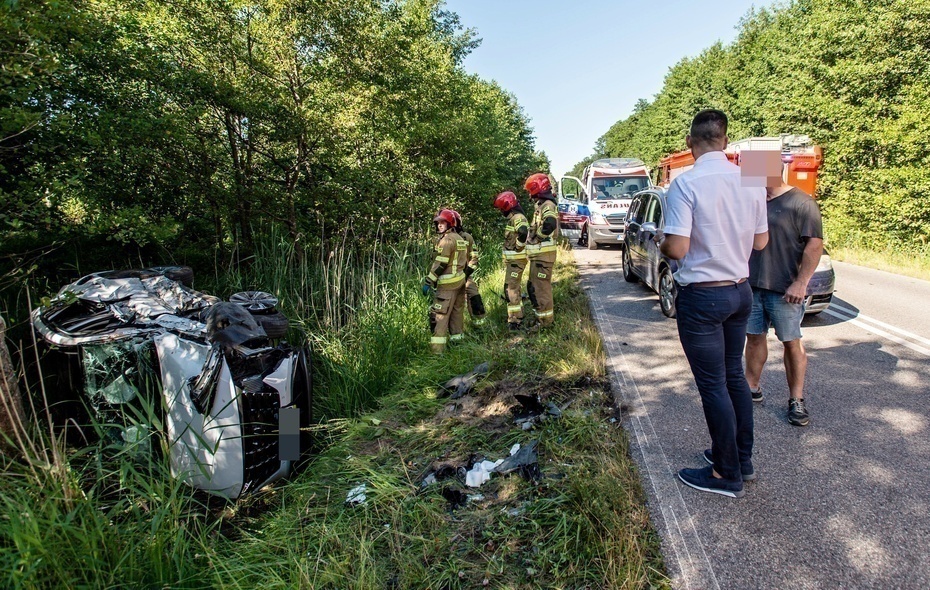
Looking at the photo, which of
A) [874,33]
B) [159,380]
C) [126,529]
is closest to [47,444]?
[159,380]

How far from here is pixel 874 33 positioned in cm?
1249

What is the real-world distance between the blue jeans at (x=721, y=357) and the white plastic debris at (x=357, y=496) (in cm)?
216

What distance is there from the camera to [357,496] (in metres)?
3.27

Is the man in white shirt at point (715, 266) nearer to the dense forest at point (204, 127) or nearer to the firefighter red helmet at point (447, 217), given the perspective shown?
the firefighter red helmet at point (447, 217)

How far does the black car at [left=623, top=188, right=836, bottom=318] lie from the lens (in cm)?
575

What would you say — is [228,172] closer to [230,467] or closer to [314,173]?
[314,173]

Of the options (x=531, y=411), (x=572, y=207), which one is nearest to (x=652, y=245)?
(x=531, y=411)

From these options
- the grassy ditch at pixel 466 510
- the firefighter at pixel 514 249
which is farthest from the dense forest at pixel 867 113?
the grassy ditch at pixel 466 510

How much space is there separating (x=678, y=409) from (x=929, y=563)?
171cm

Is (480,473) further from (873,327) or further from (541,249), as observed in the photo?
(873,327)

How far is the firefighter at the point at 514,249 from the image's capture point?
6.15 m

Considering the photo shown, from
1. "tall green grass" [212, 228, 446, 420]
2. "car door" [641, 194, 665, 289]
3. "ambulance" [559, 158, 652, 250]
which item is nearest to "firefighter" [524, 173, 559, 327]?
"tall green grass" [212, 228, 446, 420]

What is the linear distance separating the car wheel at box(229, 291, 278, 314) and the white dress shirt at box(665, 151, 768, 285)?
10.9ft

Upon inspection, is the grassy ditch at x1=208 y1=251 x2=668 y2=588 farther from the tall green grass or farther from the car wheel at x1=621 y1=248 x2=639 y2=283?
the car wheel at x1=621 y1=248 x2=639 y2=283
